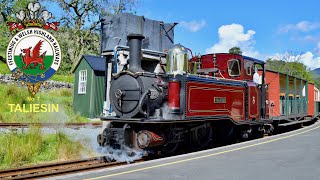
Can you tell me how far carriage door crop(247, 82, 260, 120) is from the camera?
454 inches

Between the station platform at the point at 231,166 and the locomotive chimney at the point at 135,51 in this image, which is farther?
the locomotive chimney at the point at 135,51

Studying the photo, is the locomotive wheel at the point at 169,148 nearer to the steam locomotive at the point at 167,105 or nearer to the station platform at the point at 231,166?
the steam locomotive at the point at 167,105

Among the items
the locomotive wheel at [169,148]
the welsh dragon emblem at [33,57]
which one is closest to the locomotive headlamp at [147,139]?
the locomotive wheel at [169,148]

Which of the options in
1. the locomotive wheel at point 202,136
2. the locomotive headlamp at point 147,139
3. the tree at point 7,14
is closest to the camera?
the locomotive headlamp at point 147,139

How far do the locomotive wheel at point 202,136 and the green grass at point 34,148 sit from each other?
3370 mm

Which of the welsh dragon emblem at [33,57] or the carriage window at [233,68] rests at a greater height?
the welsh dragon emblem at [33,57]

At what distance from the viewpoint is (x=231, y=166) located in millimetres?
6746

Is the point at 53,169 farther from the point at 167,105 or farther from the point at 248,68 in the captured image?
the point at 248,68

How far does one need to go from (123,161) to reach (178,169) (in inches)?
104

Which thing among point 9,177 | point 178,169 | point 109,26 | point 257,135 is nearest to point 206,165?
point 178,169

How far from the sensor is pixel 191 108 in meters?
8.98

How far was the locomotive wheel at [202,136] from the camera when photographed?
9.72 m

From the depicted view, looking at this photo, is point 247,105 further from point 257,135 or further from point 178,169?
point 178,169

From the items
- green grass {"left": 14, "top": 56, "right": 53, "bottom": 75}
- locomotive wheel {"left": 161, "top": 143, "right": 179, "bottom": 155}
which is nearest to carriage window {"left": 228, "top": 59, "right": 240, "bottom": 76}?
locomotive wheel {"left": 161, "top": 143, "right": 179, "bottom": 155}
